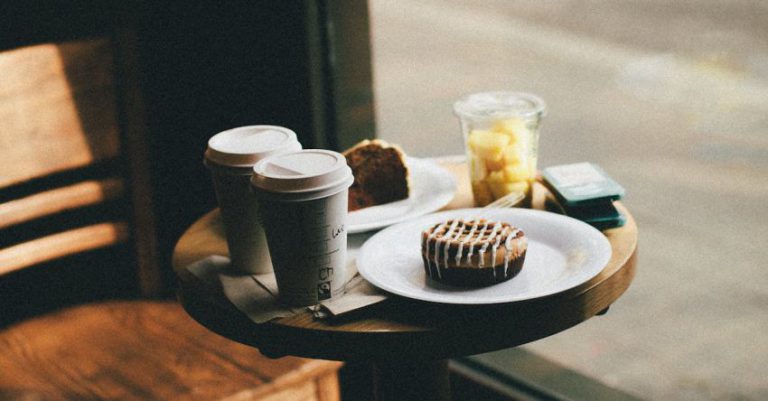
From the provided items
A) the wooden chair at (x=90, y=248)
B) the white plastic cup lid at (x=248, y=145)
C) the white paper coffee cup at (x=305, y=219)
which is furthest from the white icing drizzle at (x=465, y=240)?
A: the wooden chair at (x=90, y=248)

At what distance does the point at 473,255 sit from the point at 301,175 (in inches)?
10.0

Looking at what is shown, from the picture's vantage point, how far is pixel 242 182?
1050 millimetres

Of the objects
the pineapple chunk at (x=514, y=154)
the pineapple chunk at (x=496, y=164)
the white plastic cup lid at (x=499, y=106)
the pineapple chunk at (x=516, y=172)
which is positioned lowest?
the pineapple chunk at (x=516, y=172)

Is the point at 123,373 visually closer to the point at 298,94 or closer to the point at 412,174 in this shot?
the point at 412,174

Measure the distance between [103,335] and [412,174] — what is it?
714mm

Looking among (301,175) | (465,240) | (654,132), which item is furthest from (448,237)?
(654,132)

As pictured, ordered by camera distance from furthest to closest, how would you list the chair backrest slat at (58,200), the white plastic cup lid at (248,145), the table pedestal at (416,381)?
the chair backrest slat at (58,200)
the table pedestal at (416,381)
the white plastic cup lid at (248,145)

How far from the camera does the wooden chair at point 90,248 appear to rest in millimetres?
1404

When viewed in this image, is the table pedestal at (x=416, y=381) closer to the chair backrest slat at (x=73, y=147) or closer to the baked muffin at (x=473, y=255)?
the baked muffin at (x=473, y=255)

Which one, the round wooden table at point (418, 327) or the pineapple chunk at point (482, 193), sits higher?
the pineapple chunk at point (482, 193)

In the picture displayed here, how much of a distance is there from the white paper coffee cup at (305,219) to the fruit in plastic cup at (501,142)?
36 cm

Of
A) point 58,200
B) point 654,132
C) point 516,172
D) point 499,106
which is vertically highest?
point 499,106

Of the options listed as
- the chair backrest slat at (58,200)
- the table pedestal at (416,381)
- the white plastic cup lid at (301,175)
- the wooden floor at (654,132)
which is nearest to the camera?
the white plastic cup lid at (301,175)

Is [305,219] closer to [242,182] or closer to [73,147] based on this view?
[242,182]
